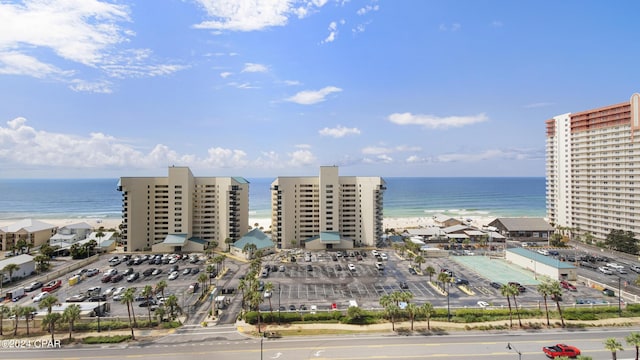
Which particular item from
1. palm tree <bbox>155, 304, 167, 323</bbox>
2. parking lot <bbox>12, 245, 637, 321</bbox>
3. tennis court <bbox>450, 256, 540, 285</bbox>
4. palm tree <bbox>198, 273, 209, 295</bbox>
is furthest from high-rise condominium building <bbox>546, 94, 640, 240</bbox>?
palm tree <bbox>155, 304, 167, 323</bbox>

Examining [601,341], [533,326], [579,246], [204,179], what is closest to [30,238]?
[204,179]

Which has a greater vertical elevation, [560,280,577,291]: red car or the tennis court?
[560,280,577,291]: red car

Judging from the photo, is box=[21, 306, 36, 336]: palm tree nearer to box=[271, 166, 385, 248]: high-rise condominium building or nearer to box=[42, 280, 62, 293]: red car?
box=[42, 280, 62, 293]: red car

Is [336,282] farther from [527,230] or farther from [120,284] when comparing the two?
[527,230]

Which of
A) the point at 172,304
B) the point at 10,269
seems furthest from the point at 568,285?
the point at 10,269

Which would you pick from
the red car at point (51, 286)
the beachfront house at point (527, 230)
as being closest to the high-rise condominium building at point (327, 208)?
the beachfront house at point (527, 230)

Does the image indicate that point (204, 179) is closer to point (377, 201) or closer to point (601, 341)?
point (377, 201)

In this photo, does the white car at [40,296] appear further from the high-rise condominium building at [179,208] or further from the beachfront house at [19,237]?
the beachfront house at [19,237]
